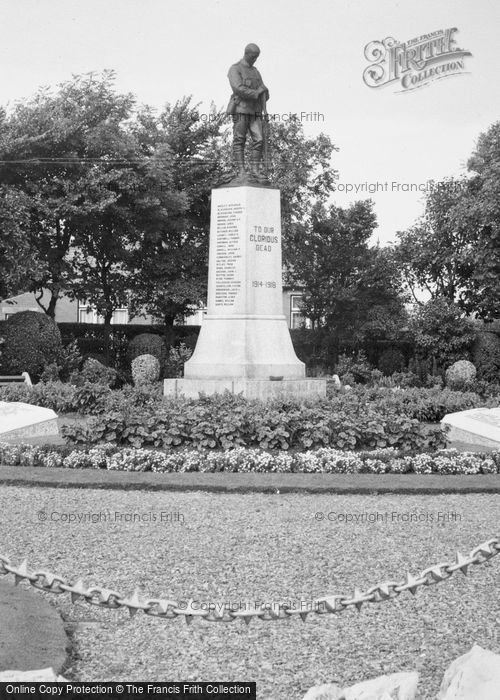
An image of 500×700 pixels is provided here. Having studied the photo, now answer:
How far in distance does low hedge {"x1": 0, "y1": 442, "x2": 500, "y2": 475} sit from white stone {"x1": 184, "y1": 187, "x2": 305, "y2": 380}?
3.70 meters

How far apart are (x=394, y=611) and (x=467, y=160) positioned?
1144 inches

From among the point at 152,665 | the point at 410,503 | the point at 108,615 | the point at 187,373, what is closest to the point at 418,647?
the point at 152,665

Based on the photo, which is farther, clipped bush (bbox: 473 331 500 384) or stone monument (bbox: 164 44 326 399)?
clipped bush (bbox: 473 331 500 384)

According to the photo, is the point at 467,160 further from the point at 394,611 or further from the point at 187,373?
the point at 394,611

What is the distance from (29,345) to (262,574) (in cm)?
2072

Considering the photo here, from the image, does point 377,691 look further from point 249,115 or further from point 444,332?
point 444,332

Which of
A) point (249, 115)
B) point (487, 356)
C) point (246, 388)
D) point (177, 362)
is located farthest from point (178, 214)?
point (246, 388)

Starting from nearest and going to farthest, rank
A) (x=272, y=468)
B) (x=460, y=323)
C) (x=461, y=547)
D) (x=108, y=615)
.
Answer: (x=108, y=615) → (x=461, y=547) → (x=272, y=468) → (x=460, y=323)

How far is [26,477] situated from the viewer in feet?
33.4

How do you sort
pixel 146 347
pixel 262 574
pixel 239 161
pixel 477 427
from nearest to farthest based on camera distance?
1. pixel 262 574
2. pixel 477 427
3. pixel 239 161
4. pixel 146 347

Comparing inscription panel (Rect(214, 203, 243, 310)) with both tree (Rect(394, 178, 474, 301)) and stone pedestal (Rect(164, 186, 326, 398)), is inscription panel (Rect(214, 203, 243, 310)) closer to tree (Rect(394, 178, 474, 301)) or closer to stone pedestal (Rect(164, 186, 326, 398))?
stone pedestal (Rect(164, 186, 326, 398))

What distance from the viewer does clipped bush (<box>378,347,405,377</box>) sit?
32.2 metres

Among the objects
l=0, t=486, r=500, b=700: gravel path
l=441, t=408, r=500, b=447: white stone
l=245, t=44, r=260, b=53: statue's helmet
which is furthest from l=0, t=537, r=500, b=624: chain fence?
l=245, t=44, r=260, b=53: statue's helmet

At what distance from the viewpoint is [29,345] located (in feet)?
85.0
